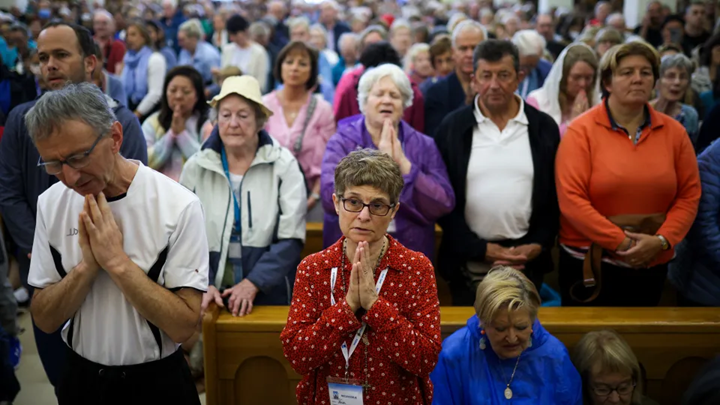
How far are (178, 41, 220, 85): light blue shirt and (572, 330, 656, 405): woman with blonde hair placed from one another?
6721 mm

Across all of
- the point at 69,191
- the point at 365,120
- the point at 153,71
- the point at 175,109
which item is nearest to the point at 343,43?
the point at 153,71

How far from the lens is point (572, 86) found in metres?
4.31

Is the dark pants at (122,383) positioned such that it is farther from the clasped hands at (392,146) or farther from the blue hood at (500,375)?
the clasped hands at (392,146)

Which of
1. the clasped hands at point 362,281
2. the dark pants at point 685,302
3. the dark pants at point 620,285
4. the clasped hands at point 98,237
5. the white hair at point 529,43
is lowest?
the dark pants at point 685,302

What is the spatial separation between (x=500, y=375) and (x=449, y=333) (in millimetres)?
403

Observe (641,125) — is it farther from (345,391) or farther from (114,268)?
(114,268)

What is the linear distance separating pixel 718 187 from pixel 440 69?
9.95 ft

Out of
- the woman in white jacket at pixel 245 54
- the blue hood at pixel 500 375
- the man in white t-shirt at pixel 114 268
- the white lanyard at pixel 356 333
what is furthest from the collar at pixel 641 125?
the woman in white jacket at pixel 245 54

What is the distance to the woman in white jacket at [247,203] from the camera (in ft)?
10.2

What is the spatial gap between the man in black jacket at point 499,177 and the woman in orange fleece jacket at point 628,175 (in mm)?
145

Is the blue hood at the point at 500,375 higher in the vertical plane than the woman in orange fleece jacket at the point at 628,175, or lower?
lower

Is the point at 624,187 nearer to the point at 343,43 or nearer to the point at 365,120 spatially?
the point at 365,120

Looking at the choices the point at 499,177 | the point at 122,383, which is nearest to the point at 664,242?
the point at 499,177

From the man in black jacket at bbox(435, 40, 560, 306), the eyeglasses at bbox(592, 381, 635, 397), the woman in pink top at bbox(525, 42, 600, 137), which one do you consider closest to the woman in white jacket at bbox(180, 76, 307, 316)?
the man in black jacket at bbox(435, 40, 560, 306)
